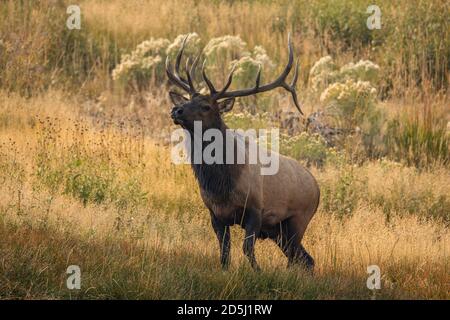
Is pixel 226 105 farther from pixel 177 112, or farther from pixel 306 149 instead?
pixel 306 149

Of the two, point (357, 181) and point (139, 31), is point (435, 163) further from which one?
point (139, 31)

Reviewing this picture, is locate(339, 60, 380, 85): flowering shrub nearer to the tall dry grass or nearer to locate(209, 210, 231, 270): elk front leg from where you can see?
the tall dry grass

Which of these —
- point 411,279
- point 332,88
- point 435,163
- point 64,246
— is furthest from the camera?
point 332,88

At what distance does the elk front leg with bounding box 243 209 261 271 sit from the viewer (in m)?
8.44

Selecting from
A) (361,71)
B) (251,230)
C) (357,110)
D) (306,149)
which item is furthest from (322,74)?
(251,230)

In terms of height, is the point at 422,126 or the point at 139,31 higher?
the point at 139,31

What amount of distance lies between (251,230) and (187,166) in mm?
4195

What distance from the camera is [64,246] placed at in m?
8.40

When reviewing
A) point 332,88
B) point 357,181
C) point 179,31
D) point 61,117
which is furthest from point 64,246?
point 179,31

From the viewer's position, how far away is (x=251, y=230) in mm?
8539

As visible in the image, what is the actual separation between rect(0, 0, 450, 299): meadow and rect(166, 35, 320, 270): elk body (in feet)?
1.02

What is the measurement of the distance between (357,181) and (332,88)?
3034 mm

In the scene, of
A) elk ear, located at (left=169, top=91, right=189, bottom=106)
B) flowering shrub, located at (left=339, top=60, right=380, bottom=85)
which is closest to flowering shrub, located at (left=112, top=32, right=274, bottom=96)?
flowering shrub, located at (left=339, top=60, right=380, bottom=85)

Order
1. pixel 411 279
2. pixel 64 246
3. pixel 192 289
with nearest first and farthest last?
pixel 192 289, pixel 64 246, pixel 411 279
